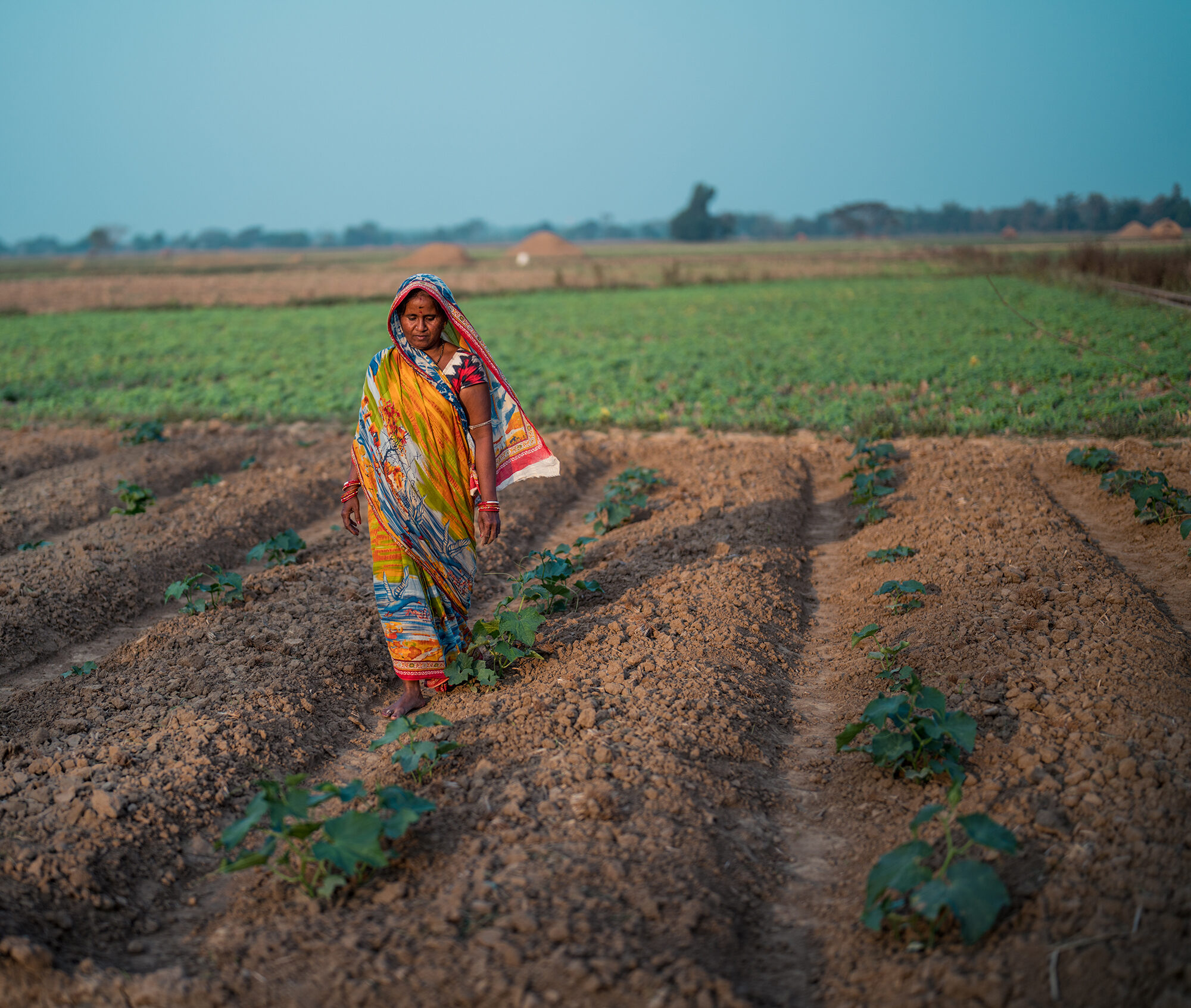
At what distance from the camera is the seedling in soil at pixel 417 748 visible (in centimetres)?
294

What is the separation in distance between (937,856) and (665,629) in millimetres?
1950

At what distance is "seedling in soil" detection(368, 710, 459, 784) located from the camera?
2943 millimetres

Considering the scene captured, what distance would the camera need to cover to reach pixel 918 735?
2.99 metres

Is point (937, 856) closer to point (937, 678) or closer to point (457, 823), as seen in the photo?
point (937, 678)

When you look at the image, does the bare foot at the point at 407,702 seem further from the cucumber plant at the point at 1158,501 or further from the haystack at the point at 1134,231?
the haystack at the point at 1134,231

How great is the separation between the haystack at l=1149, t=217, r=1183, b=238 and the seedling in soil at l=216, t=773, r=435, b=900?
22.6 metres

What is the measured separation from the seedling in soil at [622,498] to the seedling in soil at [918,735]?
338 cm

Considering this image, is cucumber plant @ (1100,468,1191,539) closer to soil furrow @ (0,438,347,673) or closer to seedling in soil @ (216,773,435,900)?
seedling in soil @ (216,773,435,900)

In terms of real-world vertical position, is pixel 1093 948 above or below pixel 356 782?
below

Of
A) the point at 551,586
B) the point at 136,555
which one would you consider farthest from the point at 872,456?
the point at 136,555

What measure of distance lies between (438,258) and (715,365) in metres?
55.7

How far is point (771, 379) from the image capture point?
39.6 feet

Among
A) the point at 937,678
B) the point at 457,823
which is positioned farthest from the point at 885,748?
the point at 457,823

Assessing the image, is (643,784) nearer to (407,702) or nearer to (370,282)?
(407,702)
